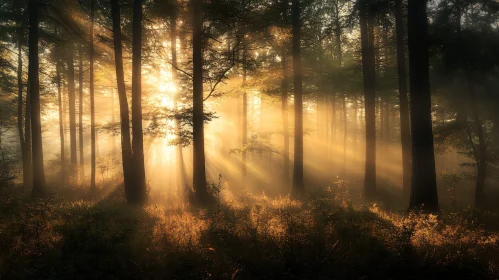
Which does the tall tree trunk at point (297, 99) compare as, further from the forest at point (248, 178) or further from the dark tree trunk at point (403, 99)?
the dark tree trunk at point (403, 99)

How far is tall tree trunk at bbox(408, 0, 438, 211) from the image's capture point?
28.3ft

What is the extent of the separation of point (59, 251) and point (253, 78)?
10.1 metres

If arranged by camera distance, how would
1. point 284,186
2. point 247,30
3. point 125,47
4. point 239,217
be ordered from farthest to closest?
point 284,186 → point 125,47 → point 247,30 → point 239,217

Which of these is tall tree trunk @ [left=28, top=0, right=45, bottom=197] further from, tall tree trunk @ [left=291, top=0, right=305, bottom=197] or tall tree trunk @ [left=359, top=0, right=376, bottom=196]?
tall tree trunk @ [left=359, top=0, right=376, bottom=196]

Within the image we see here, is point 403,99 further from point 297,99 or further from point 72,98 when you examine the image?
point 72,98

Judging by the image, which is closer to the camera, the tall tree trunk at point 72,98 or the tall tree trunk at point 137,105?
the tall tree trunk at point 137,105

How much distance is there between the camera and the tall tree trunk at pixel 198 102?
10891 millimetres

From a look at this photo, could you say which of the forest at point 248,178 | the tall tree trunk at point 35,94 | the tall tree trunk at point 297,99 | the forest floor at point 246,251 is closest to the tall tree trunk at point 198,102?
the forest at point 248,178

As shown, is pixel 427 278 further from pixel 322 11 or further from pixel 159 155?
pixel 159 155

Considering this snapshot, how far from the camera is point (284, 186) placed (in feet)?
66.8

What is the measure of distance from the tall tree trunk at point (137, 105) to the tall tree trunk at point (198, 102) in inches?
90.5

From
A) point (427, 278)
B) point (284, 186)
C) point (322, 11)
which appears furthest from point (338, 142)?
point (427, 278)

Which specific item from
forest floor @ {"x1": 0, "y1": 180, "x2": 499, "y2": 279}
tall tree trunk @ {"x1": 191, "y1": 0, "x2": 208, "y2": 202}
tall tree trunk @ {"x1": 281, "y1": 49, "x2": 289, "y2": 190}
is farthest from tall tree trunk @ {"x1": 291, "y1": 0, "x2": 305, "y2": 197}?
forest floor @ {"x1": 0, "y1": 180, "x2": 499, "y2": 279}

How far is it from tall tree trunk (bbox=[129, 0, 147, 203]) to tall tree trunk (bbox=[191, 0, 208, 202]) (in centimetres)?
230
